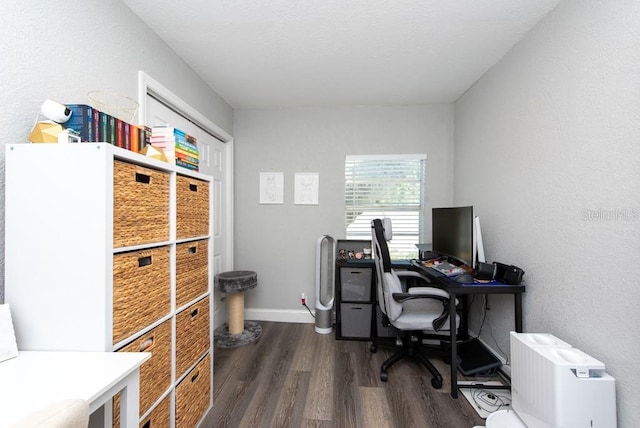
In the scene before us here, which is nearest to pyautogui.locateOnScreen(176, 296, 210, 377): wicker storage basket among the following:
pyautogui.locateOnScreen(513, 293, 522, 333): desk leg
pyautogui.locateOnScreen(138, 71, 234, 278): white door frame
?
pyautogui.locateOnScreen(138, 71, 234, 278): white door frame

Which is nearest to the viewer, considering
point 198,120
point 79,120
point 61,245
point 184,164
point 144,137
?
point 61,245

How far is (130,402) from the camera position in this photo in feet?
2.84

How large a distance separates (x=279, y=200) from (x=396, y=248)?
1.50 meters

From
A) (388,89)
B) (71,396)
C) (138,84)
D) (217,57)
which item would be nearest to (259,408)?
(71,396)

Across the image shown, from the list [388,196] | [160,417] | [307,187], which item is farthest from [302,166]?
[160,417]

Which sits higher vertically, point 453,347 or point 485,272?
point 485,272

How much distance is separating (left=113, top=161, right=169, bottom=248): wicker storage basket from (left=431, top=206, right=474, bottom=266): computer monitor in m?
2.03

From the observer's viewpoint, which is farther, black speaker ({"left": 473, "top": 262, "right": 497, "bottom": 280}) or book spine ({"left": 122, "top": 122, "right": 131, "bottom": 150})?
black speaker ({"left": 473, "top": 262, "right": 497, "bottom": 280})

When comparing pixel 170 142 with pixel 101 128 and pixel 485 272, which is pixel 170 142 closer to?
pixel 101 128

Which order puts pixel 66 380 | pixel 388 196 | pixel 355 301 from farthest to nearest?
1. pixel 388 196
2. pixel 355 301
3. pixel 66 380

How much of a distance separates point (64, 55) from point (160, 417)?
1.77m

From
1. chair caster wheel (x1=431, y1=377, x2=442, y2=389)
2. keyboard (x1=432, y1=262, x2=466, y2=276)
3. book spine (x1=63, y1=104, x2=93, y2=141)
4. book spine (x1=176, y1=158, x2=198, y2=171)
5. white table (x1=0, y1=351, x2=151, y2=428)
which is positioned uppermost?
book spine (x1=63, y1=104, x2=93, y2=141)

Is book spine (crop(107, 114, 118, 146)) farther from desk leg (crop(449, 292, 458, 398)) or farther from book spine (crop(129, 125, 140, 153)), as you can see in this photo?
desk leg (crop(449, 292, 458, 398))

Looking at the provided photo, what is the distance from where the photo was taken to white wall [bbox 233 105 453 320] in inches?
119
